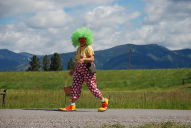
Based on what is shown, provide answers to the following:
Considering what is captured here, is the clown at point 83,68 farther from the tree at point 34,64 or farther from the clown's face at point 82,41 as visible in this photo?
the tree at point 34,64

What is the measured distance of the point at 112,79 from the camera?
204ft

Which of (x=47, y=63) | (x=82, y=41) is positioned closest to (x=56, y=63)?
(x=47, y=63)

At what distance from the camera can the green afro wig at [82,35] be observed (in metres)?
9.52

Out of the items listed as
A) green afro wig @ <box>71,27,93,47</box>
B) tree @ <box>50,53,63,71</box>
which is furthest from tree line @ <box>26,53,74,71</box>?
green afro wig @ <box>71,27,93,47</box>

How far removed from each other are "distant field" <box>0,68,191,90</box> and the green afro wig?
40.9 m

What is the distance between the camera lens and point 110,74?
6681 centimetres

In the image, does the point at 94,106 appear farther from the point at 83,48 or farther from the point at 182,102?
the point at 182,102

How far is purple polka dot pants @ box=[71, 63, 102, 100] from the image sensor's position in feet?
30.7

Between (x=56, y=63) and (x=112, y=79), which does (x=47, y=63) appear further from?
(x=112, y=79)

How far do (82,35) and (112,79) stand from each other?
52805 millimetres

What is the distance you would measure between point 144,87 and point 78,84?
44.3 metres

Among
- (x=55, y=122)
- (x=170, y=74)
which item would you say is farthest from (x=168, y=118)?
(x=170, y=74)

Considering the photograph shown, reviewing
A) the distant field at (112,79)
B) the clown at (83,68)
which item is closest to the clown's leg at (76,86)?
the clown at (83,68)

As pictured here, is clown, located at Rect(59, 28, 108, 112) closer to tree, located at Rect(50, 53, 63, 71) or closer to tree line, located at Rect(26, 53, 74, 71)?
tree, located at Rect(50, 53, 63, 71)
